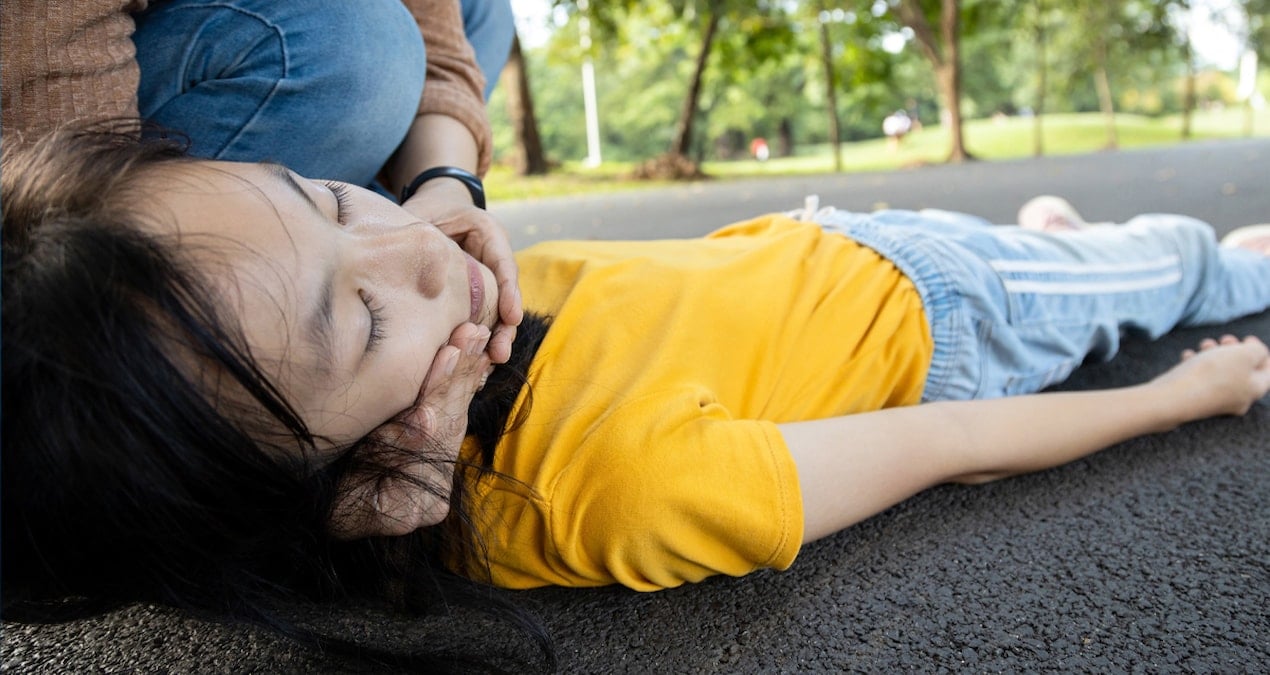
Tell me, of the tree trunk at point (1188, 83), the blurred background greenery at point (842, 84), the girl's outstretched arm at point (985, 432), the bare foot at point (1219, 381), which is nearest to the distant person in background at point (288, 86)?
the girl's outstretched arm at point (985, 432)

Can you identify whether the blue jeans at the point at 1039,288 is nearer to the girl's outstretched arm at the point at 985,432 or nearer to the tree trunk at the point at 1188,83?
the girl's outstretched arm at the point at 985,432

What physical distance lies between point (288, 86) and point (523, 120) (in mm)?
8331

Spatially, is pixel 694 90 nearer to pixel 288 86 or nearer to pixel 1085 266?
pixel 1085 266

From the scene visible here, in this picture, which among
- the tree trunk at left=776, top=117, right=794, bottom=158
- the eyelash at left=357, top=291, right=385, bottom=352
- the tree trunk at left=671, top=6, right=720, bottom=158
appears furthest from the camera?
the tree trunk at left=776, top=117, right=794, bottom=158

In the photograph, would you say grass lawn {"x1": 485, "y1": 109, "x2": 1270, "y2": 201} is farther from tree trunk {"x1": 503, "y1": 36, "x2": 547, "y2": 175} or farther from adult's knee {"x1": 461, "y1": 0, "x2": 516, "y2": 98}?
adult's knee {"x1": 461, "y1": 0, "x2": 516, "y2": 98}

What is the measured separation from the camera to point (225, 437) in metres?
0.75

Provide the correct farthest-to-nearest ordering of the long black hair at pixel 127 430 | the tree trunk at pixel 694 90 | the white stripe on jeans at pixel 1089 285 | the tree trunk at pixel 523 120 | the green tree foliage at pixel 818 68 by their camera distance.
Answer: the green tree foliage at pixel 818 68
the tree trunk at pixel 694 90
the tree trunk at pixel 523 120
the white stripe on jeans at pixel 1089 285
the long black hair at pixel 127 430

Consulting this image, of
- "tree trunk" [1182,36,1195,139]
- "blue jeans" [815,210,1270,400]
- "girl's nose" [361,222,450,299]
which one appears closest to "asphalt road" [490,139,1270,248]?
"blue jeans" [815,210,1270,400]

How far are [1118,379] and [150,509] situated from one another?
5.03 feet

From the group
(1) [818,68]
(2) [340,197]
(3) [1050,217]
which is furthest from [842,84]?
(2) [340,197]

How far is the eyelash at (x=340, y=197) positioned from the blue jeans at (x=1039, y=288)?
0.84 metres

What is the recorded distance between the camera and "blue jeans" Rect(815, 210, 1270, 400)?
1.33 meters

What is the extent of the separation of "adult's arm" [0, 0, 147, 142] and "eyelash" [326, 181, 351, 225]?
345mm

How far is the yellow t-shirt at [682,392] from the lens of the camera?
2.97 feet
